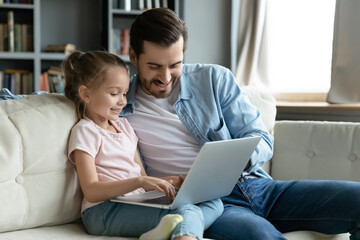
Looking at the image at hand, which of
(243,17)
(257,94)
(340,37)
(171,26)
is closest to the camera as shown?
(171,26)

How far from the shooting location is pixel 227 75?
6.33 ft

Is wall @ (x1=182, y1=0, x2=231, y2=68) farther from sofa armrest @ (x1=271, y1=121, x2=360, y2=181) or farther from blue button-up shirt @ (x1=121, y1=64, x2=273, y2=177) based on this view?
blue button-up shirt @ (x1=121, y1=64, x2=273, y2=177)

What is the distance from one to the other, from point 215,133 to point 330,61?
202 centimetres

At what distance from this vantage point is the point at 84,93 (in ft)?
5.57

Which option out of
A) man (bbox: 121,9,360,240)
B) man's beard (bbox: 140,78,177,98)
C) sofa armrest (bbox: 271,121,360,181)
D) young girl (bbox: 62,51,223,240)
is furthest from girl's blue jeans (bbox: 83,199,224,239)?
sofa armrest (bbox: 271,121,360,181)

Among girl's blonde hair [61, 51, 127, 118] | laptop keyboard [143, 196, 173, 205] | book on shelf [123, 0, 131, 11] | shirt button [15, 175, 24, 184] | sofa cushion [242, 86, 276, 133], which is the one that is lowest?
laptop keyboard [143, 196, 173, 205]

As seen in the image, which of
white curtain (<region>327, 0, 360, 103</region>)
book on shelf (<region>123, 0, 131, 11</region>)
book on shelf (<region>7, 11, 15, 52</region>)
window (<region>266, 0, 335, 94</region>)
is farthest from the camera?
book on shelf (<region>123, 0, 131, 11</region>)

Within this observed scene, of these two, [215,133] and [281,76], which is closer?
[215,133]

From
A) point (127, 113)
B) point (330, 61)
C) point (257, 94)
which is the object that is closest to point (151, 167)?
point (127, 113)

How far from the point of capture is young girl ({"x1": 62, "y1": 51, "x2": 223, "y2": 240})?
1.49 m

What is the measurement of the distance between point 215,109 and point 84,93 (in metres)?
0.46

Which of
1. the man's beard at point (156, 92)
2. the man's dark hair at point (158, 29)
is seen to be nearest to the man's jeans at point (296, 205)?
the man's beard at point (156, 92)

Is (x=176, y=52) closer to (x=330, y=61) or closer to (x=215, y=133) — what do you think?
(x=215, y=133)

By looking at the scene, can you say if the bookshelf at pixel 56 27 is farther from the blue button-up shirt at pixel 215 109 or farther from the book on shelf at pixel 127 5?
the blue button-up shirt at pixel 215 109
